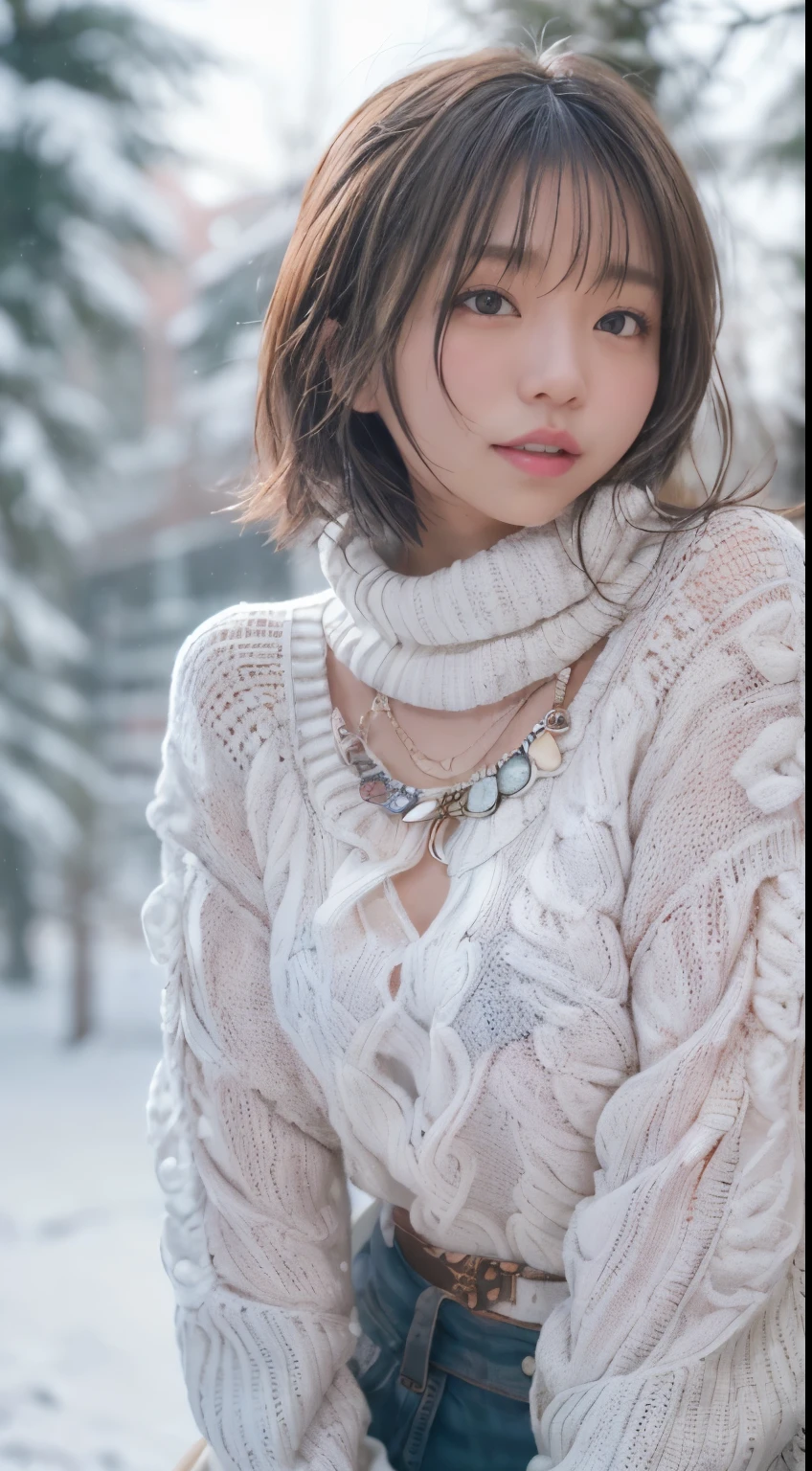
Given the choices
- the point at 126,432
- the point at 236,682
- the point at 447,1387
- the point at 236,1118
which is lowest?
the point at 447,1387

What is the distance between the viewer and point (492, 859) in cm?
85

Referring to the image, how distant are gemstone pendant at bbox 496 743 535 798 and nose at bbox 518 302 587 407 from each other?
24 centimetres

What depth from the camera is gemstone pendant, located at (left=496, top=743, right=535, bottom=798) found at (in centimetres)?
86

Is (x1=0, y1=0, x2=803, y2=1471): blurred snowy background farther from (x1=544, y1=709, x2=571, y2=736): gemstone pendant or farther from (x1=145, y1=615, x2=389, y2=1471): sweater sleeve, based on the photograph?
(x1=544, y1=709, x2=571, y2=736): gemstone pendant

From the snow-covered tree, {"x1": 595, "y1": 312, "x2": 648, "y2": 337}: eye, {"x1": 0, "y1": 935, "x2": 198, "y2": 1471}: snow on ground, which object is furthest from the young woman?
the snow-covered tree

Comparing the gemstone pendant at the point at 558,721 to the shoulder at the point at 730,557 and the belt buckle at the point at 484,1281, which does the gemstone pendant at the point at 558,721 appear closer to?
the shoulder at the point at 730,557

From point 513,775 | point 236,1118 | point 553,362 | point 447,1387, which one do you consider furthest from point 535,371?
point 447,1387

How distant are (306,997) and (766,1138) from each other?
0.33 metres

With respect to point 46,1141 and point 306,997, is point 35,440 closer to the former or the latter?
point 46,1141

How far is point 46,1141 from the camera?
2.27 metres

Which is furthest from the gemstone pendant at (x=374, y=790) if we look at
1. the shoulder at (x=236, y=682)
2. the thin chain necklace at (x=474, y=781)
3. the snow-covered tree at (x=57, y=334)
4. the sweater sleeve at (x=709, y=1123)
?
the snow-covered tree at (x=57, y=334)

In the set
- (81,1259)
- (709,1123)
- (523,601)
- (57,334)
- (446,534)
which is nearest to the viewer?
(709,1123)

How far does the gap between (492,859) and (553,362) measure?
321 mm

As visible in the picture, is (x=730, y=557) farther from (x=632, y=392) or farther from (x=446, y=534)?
(x=446, y=534)
